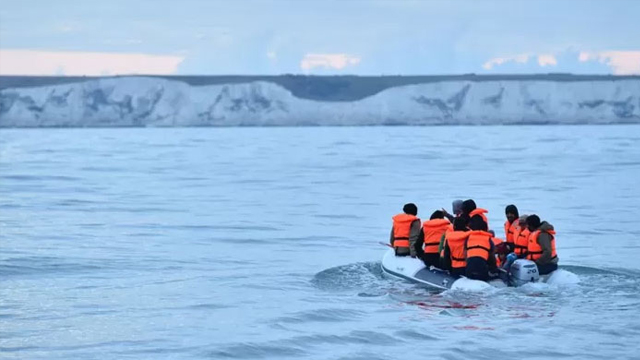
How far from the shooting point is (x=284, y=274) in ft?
57.6

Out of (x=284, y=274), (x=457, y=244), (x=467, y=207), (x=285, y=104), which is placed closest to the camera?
(x=457, y=244)

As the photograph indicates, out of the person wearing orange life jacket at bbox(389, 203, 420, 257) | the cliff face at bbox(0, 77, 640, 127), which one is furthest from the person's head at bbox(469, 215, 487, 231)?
the cliff face at bbox(0, 77, 640, 127)

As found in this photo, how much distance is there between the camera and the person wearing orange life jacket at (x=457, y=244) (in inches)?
589

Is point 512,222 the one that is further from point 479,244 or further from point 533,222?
point 479,244

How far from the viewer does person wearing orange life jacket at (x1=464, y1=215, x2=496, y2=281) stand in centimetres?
1468

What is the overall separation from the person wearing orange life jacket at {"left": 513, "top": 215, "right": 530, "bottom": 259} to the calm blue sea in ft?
2.24

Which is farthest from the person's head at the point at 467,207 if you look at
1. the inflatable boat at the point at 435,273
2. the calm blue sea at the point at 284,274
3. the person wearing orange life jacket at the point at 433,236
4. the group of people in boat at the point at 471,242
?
the calm blue sea at the point at 284,274

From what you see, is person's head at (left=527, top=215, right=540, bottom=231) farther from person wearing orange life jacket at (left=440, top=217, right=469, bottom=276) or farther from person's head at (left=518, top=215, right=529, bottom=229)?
person wearing orange life jacket at (left=440, top=217, right=469, bottom=276)

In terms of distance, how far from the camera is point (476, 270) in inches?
585

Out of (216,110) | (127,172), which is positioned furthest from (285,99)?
(127,172)

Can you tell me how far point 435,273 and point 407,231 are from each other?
44.2 inches

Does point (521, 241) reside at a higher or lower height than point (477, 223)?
lower

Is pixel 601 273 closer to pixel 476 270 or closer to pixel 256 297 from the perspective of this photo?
pixel 476 270

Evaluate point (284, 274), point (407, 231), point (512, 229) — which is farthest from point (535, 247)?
point (284, 274)
